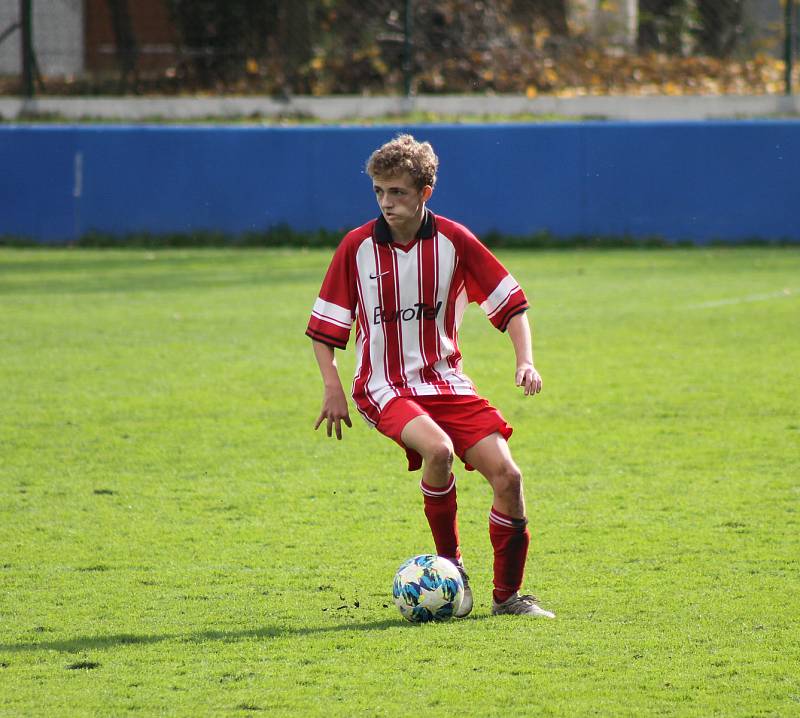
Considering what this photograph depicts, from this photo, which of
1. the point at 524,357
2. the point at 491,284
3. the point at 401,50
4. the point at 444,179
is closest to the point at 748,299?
the point at 444,179

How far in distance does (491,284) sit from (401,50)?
12843mm

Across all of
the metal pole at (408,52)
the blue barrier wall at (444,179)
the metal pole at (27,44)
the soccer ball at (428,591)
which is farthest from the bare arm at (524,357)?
the metal pole at (27,44)

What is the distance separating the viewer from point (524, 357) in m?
4.38

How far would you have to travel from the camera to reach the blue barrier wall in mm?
15492

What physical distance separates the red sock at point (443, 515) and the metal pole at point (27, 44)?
13422 millimetres

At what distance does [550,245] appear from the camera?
51.6ft

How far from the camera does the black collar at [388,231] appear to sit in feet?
14.5

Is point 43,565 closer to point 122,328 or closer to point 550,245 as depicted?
point 122,328

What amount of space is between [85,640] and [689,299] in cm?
857

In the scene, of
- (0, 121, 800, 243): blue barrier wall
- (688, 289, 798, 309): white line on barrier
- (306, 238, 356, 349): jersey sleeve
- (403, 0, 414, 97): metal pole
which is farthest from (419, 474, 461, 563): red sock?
(403, 0, 414, 97): metal pole

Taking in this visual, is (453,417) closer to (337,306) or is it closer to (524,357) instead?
(524,357)

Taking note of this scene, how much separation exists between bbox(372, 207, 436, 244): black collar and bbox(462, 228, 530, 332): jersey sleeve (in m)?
0.12

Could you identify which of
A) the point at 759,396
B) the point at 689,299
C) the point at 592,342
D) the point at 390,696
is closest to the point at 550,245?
the point at 689,299

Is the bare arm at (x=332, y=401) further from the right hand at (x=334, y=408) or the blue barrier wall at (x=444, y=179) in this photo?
the blue barrier wall at (x=444, y=179)
